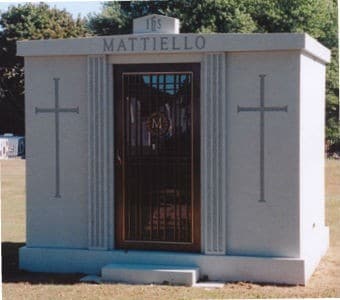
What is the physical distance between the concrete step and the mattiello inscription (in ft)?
8.68

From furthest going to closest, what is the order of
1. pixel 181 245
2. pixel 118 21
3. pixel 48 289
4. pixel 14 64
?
1. pixel 14 64
2. pixel 118 21
3. pixel 181 245
4. pixel 48 289

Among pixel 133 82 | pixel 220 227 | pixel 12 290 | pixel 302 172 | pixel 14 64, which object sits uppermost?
pixel 14 64

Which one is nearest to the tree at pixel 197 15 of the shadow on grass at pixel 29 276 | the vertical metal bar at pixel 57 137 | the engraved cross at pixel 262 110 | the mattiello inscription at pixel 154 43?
the vertical metal bar at pixel 57 137

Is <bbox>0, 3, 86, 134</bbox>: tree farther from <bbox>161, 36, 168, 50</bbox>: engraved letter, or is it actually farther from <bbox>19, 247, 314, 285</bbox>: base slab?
<bbox>161, 36, 168, 50</bbox>: engraved letter

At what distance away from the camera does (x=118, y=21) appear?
37.3 meters

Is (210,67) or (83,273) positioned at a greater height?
(210,67)

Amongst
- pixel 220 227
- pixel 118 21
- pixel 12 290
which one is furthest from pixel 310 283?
pixel 118 21

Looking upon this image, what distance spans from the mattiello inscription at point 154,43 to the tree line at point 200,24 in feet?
83.4

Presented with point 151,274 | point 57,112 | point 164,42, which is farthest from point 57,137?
point 151,274

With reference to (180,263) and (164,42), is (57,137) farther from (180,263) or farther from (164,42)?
(180,263)

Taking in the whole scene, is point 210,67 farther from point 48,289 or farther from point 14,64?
point 14,64

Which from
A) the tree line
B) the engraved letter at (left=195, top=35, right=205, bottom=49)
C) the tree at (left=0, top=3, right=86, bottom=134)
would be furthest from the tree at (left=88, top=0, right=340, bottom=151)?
the engraved letter at (left=195, top=35, right=205, bottom=49)

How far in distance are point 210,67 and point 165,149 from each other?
3.82ft

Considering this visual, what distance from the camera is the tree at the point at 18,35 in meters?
42.0
